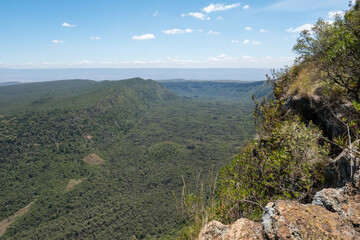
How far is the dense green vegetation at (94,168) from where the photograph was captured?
84.3m

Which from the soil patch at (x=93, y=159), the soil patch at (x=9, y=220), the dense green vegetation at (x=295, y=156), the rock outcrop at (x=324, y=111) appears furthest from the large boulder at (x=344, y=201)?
the soil patch at (x=93, y=159)

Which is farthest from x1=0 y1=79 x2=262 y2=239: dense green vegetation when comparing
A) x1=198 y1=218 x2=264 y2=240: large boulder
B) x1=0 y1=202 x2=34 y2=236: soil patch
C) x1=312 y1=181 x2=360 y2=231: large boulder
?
x1=312 y1=181 x2=360 y2=231: large boulder

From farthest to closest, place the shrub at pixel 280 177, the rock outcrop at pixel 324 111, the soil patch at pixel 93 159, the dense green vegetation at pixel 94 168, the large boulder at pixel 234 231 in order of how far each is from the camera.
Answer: the soil patch at pixel 93 159, the dense green vegetation at pixel 94 168, the rock outcrop at pixel 324 111, the shrub at pixel 280 177, the large boulder at pixel 234 231

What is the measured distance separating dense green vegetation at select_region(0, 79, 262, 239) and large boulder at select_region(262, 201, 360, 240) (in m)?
75.0

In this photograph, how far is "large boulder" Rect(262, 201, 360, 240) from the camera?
3713mm

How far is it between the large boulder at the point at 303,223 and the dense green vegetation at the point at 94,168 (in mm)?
74979

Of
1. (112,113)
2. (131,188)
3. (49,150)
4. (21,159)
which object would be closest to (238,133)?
(131,188)

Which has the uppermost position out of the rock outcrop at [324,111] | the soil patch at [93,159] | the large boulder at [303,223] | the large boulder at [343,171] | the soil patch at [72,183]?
the rock outcrop at [324,111]

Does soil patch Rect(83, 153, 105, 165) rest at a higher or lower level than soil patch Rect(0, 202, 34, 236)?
higher

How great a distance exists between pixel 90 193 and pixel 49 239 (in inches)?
1244

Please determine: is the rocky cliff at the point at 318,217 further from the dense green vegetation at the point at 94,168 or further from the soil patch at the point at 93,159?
the soil patch at the point at 93,159

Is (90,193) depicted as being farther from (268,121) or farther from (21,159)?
(268,121)

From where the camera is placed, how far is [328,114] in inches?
377

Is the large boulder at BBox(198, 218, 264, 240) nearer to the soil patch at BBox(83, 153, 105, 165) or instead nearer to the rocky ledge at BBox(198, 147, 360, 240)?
the rocky ledge at BBox(198, 147, 360, 240)
